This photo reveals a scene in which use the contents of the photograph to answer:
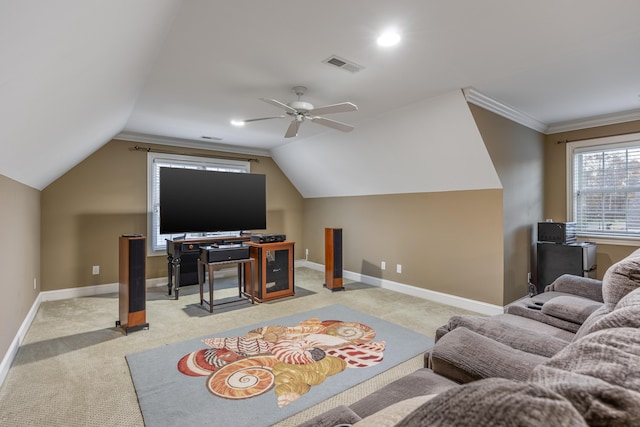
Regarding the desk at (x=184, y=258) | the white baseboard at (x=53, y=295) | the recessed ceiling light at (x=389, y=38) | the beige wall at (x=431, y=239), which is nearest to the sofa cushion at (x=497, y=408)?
the recessed ceiling light at (x=389, y=38)

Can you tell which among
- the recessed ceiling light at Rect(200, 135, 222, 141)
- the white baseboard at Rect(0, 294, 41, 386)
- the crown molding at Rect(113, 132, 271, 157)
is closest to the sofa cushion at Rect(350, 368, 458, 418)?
the white baseboard at Rect(0, 294, 41, 386)

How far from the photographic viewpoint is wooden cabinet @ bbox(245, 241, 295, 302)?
4473 millimetres

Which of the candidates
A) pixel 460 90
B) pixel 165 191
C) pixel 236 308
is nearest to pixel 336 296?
pixel 236 308

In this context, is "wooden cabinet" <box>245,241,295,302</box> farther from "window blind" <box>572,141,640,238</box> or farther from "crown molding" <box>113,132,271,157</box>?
"window blind" <box>572,141,640,238</box>

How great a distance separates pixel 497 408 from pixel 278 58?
2.79 m

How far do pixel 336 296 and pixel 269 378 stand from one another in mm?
2356

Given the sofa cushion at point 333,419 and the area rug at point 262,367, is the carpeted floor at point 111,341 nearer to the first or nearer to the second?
the area rug at point 262,367

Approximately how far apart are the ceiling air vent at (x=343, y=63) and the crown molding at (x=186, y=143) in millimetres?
3725

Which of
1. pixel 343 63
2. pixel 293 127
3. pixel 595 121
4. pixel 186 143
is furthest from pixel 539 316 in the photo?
pixel 186 143

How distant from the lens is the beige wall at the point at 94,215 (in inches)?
181

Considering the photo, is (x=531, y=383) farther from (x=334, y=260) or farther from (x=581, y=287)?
(x=334, y=260)

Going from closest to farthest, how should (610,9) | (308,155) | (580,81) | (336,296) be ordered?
(610,9) < (580,81) < (336,296) < (308,155)

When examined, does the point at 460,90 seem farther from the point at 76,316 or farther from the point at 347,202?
the point at 76,316

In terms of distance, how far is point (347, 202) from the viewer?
→ 6059mm
